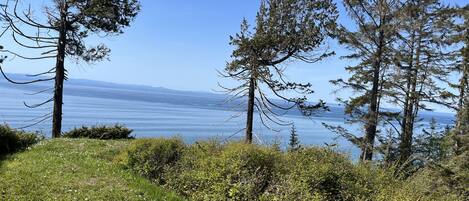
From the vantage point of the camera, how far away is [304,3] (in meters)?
18.4

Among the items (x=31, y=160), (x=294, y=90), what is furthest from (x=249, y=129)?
(x=31, y=160)

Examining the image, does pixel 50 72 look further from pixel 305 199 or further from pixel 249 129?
pixel 305 199

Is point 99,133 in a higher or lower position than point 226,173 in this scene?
lower

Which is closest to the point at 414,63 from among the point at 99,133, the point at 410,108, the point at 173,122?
the point at 410,108

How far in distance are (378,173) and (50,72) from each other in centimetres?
1521

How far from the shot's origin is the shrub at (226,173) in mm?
8078

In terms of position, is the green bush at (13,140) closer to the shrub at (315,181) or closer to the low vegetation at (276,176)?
the low vegetation at (276,176)

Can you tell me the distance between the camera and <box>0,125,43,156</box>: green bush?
1359 centimetres

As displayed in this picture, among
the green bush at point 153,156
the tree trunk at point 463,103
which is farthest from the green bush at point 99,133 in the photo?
the tree trunk at point 463,103

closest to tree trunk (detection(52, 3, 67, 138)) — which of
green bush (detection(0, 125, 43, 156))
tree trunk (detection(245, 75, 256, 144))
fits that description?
green bush (detection(0, 125, 43, 156))

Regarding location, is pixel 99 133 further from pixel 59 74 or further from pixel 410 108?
pixel 410 108

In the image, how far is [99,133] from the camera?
18.4 m

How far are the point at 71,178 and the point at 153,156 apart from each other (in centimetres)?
211

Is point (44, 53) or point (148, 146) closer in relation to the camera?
point (148, 146)
